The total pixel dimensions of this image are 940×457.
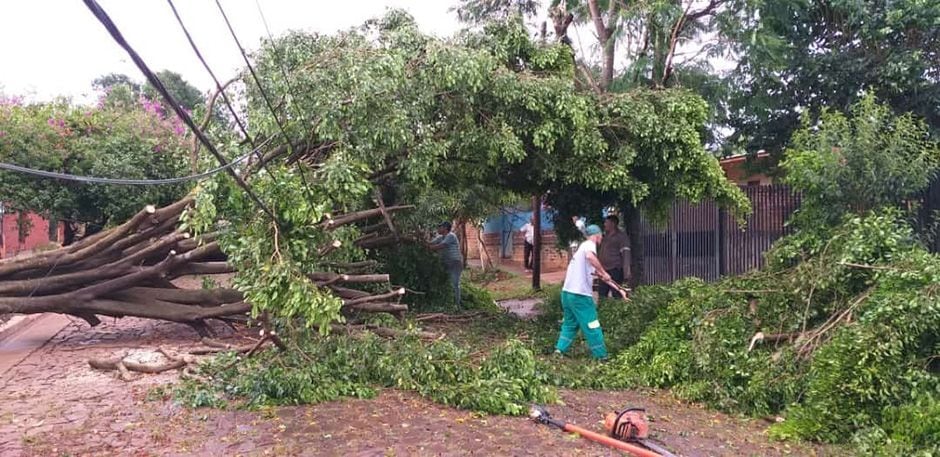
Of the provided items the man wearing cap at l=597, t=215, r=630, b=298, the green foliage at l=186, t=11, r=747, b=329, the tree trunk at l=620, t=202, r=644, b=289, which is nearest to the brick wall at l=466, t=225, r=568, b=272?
the tree trunk at l=620, t=202, r=644, b=289

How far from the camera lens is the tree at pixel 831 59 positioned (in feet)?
32.3

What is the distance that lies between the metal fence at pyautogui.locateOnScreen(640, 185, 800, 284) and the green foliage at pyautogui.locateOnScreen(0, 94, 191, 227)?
9.25 m

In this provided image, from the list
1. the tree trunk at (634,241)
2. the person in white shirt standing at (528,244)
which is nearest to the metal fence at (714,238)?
the tree trunk at (634,241)

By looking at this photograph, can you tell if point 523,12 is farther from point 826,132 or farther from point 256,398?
point 256,398

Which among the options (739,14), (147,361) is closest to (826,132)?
(739,14)

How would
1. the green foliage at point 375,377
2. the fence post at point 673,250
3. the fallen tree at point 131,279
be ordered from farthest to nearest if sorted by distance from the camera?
1. the fence post at point 673,250
2. the fallen tree at point 131,279
3. the green foliage at point 375,377

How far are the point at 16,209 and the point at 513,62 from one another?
420 inches

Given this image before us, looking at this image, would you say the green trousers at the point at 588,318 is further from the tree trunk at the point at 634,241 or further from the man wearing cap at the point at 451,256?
the man wearing cap at the point at 451,256

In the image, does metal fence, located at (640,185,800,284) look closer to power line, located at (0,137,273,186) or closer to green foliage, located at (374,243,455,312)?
green foliage, located at (374,243,455,312)

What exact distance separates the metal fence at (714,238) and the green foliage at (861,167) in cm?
304

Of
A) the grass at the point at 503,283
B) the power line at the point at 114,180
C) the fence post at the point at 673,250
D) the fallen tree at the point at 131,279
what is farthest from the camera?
the grass at the point at 503,283

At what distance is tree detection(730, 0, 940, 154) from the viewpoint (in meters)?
9.84

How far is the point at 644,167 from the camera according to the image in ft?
30.8

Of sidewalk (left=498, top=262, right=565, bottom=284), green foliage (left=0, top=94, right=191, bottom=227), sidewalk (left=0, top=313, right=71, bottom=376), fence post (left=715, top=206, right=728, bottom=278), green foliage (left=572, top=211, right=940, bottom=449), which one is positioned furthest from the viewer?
sidewalk (left=498, top=262, right=565, bottom=284)
